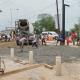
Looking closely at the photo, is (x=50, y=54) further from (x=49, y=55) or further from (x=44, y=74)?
(x=44, y=74)

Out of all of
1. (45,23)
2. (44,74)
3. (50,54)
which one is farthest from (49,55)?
(45,23)

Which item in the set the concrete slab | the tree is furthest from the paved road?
the tree

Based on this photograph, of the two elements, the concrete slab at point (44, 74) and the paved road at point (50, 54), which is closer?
the concrete slab at point (44, 74)

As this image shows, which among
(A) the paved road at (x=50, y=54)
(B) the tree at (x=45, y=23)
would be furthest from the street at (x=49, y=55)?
(B) the tree at (x=45, y=23)

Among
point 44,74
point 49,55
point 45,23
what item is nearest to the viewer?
point 44,74

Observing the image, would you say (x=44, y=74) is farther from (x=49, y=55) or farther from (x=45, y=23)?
(x=45, y=23)

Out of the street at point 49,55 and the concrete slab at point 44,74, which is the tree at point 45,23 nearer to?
the street at point 49,55

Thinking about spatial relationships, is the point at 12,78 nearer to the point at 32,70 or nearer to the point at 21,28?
the point at 32,70

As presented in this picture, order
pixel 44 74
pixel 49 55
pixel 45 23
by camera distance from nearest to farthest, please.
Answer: pixel 44 74
pixel 49 55
pixel 45 23

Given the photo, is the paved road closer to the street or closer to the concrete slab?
the street

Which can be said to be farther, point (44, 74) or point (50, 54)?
point (50, 54)

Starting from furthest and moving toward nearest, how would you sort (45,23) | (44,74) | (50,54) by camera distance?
(45,23), (50,54), (44,74)

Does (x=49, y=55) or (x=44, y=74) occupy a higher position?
(x=49, y=55)

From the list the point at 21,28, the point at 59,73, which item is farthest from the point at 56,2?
the point at 59,73
